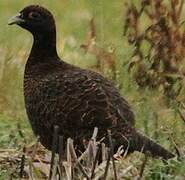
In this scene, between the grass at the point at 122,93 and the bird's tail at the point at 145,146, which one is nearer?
the grass at the point at 122,93

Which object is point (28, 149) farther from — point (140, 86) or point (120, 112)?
point (140, 86)

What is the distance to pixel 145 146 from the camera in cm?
721

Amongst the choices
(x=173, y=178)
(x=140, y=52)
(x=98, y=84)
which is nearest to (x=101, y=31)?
(x=140, y=52)

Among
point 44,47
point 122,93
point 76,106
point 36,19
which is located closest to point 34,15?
point 36,19

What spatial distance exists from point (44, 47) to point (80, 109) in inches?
45.8

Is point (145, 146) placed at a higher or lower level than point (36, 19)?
lower

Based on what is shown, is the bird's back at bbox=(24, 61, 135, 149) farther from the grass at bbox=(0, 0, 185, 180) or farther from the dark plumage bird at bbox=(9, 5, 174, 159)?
the grass at bbox=(0, 0, 185, 180)

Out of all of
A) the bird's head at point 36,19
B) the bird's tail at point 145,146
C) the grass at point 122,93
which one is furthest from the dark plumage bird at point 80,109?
the bird's head at point 36,19

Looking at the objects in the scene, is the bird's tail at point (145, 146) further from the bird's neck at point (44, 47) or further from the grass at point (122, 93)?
the bird's neck at point (44, 47)

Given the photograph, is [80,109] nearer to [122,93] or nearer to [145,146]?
[145,146]

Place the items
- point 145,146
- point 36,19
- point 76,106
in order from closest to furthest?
point 145,146, point 76,106, point 36,19

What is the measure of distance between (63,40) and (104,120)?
14.6 ft

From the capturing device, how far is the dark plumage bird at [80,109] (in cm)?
728

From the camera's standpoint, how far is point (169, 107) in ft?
27.5
